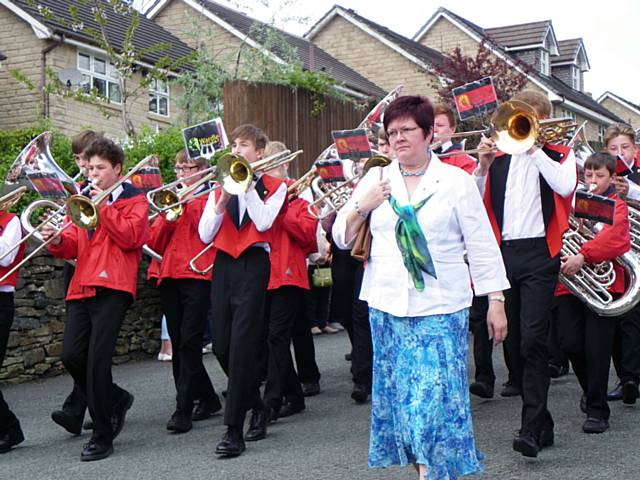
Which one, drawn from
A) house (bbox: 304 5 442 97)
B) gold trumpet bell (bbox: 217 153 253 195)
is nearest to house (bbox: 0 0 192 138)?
house (bbox: 304 5 442 97)

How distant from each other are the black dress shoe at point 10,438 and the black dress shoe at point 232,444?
163 centimetres

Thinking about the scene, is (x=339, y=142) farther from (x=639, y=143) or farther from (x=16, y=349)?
(x=16, y=349)

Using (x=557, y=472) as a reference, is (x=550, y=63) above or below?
above

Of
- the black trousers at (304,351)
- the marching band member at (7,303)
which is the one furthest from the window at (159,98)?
the marching band member at (7,303)

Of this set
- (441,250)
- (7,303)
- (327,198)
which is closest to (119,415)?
(7,303)

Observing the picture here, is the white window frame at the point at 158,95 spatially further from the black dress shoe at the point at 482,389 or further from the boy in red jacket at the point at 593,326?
the boy in red jacket at the point at 593,326

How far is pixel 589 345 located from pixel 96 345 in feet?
11.0

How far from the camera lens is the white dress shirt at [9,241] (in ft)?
21.4

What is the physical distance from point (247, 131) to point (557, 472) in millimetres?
2979

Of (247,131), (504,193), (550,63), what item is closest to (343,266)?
(247,131)

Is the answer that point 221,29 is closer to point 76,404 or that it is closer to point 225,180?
point 76,404

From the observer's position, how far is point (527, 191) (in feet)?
18.6

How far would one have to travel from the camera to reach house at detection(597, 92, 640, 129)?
52.3 m

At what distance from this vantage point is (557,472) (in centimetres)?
531
